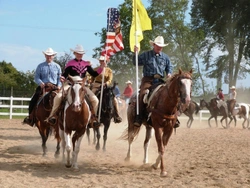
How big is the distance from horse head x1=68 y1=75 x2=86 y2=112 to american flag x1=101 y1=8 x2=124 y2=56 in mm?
3238

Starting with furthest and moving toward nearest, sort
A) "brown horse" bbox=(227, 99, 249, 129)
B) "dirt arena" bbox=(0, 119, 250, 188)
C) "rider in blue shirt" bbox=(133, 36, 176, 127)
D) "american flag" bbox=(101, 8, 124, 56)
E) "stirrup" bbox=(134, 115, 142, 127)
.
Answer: "brown horse" bbox=(227, 99, 249, 129), "american flag" bbox=(101, 8, 124, 56), "rider in blue shirt" bbox=(133, 36, 176, 127), "stirrup" bbox=(134, 115, 142, 127), "dirt arena" bbox=(0, 119, 250, 188)

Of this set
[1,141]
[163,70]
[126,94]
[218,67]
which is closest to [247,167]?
[163,70]

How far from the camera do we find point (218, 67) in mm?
48438

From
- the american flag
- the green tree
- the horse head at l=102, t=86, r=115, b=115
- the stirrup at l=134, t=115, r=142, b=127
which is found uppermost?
the green tree

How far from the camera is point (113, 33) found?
39.2 ft

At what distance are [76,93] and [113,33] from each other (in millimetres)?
3848

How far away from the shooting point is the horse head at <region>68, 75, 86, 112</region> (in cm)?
846

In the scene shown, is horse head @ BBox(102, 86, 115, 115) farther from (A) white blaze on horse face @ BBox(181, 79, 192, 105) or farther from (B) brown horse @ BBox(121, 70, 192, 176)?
(A) white blaze on horse face @ BBox(181, 79, 192, 105)

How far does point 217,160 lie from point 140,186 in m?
3.54

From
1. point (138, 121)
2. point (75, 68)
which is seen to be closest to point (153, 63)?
point (138, 121)

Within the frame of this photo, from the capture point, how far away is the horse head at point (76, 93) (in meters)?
8.46

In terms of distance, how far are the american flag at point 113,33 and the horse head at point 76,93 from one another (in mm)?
3238

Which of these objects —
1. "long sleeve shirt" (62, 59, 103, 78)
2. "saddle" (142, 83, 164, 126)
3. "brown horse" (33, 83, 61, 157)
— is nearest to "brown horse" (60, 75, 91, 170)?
"long sleeve shirt" (62, 59, 103, 78)

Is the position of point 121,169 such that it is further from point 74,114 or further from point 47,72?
point 47,72
